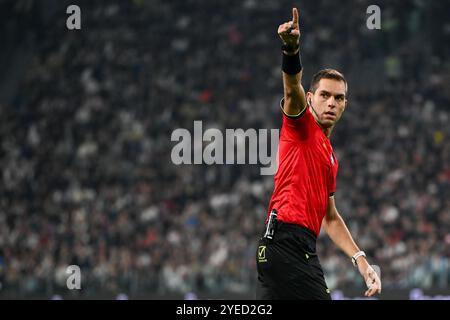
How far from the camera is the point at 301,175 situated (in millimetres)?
5707

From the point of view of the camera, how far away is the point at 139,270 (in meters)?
18.4

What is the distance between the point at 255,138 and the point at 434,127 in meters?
4.02

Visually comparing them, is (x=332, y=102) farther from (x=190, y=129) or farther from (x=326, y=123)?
(x=190, y=129)

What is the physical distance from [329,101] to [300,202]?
2.22 ft

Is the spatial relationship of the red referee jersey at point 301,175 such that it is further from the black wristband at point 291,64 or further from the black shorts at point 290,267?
the black wristband at point 291,64

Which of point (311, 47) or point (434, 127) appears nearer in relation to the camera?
point (434, 127)

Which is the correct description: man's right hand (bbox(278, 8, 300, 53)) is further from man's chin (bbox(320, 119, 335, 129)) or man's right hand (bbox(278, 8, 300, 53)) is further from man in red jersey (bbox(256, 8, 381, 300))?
man's chin (bbox(320, 119, 335, 129))

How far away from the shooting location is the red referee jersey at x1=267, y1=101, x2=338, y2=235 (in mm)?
5684

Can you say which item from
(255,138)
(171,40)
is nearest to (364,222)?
(255,138)

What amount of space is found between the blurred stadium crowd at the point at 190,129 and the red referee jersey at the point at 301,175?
10.8 meters

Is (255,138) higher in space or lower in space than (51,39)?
lower

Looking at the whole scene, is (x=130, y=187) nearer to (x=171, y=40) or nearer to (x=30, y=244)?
(x=30, y=244)

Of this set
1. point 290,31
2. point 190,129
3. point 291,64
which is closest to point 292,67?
point 291,64

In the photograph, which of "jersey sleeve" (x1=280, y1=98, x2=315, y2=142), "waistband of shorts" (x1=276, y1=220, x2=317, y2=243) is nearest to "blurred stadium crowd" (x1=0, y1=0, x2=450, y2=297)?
"waistband of shorts" (x1=276, y1=220, x2=317, y2=243)
